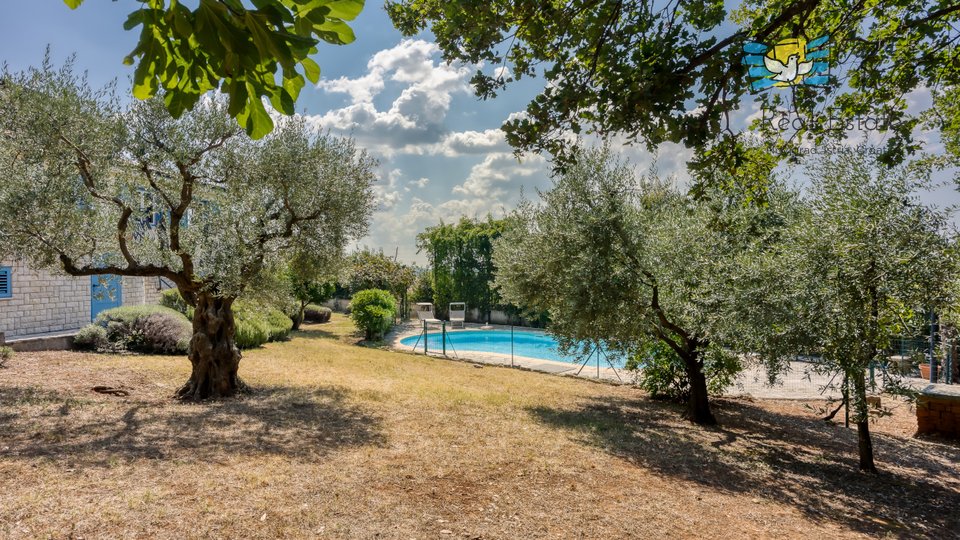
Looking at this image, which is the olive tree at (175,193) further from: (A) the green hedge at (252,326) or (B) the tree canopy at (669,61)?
(A) the green hedge at (252,326)

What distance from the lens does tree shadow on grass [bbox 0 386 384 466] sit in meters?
5.55

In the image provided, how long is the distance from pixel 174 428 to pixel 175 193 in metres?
4.45

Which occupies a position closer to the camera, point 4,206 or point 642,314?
point 4,206

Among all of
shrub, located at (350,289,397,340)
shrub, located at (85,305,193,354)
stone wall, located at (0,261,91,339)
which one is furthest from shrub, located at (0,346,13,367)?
shrub, located at (350,289,397,340)

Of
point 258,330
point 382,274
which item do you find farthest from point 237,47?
point 382,274

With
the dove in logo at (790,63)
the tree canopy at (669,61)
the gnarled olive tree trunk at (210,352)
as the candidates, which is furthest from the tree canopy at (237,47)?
the gnarled olive tree trunk at (210,352)

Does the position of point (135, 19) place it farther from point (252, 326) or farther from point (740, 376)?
point (252, 326)

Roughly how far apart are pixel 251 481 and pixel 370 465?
4.21 feet

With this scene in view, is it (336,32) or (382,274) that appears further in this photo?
(382,274)

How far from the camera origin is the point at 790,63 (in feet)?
15.9

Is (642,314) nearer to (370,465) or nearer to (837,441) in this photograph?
(837,441)

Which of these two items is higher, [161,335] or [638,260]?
[638,260]

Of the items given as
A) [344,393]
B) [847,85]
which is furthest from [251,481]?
[847,85]

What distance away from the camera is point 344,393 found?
10.1m
